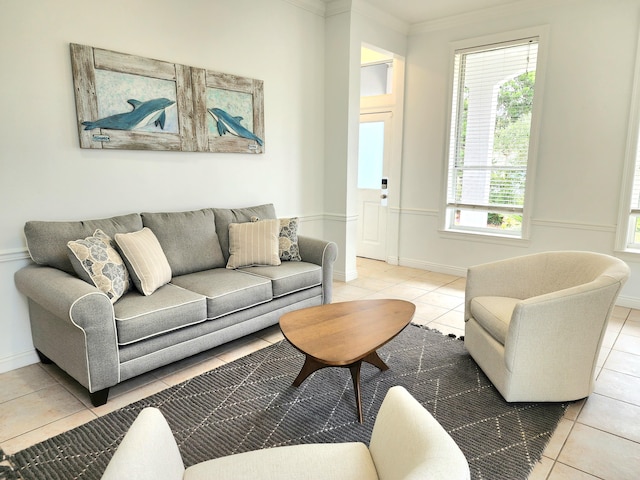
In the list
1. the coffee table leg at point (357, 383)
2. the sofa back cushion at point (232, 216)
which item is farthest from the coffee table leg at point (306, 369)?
the sofa back cushion at point (232, 216)

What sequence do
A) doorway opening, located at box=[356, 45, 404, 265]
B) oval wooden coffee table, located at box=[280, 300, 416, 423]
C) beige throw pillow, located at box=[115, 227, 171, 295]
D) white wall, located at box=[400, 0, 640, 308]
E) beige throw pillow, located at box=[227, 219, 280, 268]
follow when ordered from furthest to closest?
doorway opening, located at box=[356, 45, 404, 265], white wall, located at box=[400, 0, 640, 308], beige throw pillow, located at box=[227, 219, 280, 268], beige throw pillow, located at box=[115, 227, 171, 295], oval wooden coffee table, located at box=[280, 300, 416, 423]

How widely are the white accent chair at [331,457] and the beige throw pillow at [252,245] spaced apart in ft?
Answer: 7.05

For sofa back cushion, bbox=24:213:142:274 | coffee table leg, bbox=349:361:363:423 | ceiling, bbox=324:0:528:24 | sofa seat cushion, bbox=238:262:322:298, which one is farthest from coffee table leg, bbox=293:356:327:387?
ceiling, bbox=324:0:528:24

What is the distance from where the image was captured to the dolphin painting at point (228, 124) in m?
3.53

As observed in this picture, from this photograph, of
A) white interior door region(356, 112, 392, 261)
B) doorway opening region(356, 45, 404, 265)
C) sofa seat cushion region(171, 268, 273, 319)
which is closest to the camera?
sofa seat cushion region(171, 268, 273, 319)

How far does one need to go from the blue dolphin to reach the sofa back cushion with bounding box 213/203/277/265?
0.83 meters

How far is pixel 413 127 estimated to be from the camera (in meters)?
5.05

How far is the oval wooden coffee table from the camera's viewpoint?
204cm

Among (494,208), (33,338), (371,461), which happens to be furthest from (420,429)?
(494,208)

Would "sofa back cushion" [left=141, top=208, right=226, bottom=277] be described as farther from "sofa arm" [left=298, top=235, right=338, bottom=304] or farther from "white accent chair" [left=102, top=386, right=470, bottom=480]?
"white accent chair" [left=102, top=386, right=470, bottom=480]

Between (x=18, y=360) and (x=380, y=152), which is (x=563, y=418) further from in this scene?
(x=380, y=152)

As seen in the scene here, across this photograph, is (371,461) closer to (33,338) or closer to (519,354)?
(519,354)

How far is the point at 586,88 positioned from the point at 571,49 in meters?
0.40

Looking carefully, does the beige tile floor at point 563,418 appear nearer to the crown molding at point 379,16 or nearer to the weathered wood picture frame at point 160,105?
the weathered wood picture frame at point 160,105
